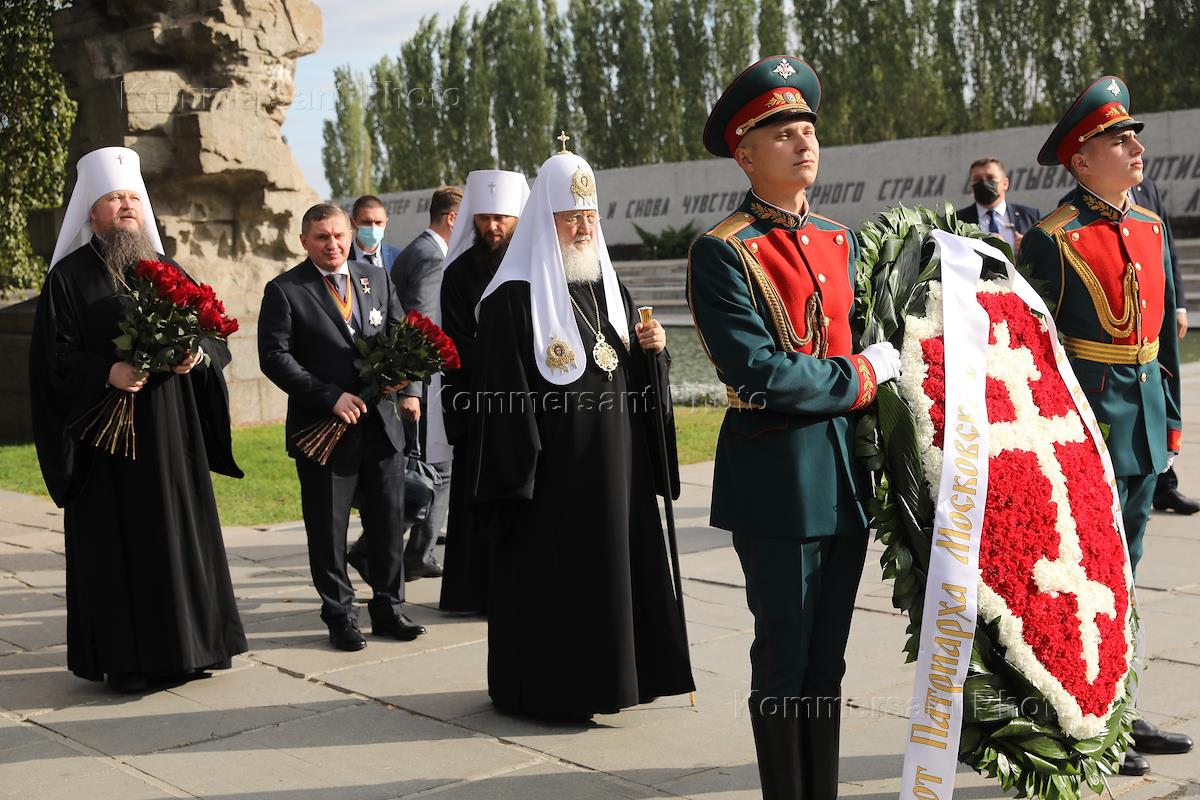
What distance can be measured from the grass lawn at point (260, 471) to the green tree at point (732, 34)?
3050cm

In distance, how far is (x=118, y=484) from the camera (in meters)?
5.48

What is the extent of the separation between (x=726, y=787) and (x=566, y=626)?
3.25 ft

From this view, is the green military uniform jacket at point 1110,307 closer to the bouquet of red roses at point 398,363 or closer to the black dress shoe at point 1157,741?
the black dress shoe at point 1157,741

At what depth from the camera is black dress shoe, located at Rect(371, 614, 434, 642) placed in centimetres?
604

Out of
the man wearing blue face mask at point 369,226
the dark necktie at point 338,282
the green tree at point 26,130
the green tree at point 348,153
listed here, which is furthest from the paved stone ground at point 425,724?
the green tree at point 348,153

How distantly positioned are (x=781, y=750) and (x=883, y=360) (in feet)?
3.48

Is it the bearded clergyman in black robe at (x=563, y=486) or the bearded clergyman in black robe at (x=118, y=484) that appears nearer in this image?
the bearded clergyman in black robe at (x=563, y=486)

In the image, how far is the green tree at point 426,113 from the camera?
48812 millimetres

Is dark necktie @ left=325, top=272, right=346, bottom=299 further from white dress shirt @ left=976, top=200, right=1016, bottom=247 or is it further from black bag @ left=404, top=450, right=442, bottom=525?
white dress shirt @ left=976, top=200, right=1016, bottom=247

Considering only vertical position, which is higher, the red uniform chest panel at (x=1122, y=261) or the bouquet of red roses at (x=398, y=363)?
the red uniform chest panel at (x=1122, y=261)

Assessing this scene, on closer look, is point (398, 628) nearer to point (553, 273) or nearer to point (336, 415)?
point (336, 415)

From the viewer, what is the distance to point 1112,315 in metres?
4.45

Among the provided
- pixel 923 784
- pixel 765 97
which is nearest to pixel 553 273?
pixel 765 97

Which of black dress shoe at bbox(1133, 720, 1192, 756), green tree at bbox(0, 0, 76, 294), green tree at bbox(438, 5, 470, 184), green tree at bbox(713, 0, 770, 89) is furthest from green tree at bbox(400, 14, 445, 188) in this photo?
black dress shoe at bbox(1133, 720, 1192, 756)
